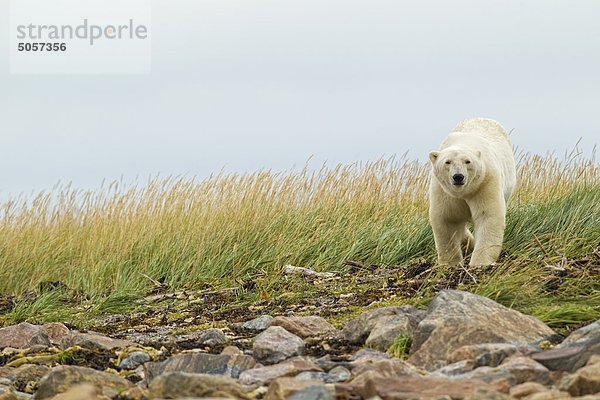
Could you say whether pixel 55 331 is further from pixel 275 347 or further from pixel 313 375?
pixel 313 375

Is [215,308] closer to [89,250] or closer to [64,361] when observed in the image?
[64,361]

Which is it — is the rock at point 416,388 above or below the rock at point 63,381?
above

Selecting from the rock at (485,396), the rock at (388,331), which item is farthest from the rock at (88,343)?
the rock at (485,396)

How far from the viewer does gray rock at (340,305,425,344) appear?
16.0 ft

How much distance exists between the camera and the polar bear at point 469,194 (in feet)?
25.3

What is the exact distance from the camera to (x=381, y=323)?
4977 mm

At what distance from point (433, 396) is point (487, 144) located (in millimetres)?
5436

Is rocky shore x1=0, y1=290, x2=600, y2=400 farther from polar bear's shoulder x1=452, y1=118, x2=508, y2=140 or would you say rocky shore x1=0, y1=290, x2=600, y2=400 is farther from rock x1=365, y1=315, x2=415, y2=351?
polar bear's shoulder x1=452, y1=118, x2=508, y2=140

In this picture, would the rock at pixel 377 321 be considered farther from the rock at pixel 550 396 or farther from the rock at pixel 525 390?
the rock at pixel 550 396

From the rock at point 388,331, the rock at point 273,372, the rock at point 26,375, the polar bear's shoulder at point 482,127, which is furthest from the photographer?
the polar bear's shoulder at point 482,127

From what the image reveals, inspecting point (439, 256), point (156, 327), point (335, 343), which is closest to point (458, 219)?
point (439, 256)

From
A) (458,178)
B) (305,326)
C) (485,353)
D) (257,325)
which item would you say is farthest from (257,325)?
(485,353)

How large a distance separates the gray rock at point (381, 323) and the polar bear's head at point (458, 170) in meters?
2.49

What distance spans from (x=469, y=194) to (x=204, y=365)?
4.02 meters
